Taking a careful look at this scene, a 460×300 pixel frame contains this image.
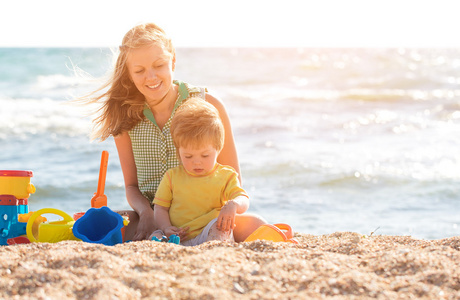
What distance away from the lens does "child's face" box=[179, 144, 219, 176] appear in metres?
3.02

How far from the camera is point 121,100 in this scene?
12.0 feet

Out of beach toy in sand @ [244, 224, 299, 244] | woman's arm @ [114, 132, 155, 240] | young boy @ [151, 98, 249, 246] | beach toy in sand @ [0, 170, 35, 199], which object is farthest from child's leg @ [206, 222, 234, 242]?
beach toy in sand @ [0, 170, 35, 199]

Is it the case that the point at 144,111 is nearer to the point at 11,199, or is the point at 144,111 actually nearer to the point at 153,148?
the point at 153,148

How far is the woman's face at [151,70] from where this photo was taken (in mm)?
3414

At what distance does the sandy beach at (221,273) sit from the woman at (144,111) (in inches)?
40.1

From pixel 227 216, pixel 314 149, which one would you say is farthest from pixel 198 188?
pixel 314 149

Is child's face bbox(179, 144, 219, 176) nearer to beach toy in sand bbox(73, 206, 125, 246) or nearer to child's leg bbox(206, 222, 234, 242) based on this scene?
child's leg bbox(206, 222, 234, 242)

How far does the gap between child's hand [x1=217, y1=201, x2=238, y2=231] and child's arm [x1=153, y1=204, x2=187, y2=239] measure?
0.84 ft

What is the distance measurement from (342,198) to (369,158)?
6.25 feet

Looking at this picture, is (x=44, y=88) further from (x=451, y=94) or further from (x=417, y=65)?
(x=417, y=65)

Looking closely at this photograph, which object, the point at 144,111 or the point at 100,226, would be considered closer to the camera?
the point at 100,226

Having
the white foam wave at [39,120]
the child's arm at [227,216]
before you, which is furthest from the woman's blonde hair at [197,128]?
the white foam wave at [39,120]

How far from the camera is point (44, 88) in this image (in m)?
17.4

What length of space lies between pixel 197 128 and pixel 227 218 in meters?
0.50
